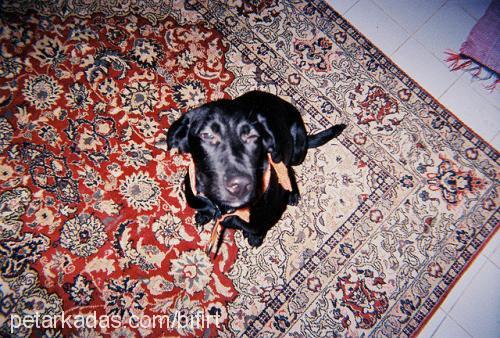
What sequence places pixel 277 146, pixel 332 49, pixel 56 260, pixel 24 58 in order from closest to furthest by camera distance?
pixel 277 146 → pixel 56 260 → pixel 24 58 → pixel 332 49

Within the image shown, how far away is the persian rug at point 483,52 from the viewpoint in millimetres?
2494

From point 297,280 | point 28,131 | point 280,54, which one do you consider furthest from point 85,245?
point 280,54

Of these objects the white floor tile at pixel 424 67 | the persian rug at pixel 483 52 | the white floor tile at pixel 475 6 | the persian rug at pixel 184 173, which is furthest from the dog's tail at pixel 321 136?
the white floor tile at pixel 475 6

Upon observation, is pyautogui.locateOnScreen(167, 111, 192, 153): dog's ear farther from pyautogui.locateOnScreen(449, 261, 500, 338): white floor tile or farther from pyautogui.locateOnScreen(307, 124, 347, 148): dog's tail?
pyautogui.locateOnScreen(449, 261, 500, 338): white floor tile

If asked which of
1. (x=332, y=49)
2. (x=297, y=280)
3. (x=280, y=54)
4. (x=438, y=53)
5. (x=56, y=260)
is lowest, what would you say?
(x=56, y=260)

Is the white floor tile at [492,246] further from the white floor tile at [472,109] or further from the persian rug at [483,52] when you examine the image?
the persian rug at [483,52]

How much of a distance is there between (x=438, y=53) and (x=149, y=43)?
2.39 meters

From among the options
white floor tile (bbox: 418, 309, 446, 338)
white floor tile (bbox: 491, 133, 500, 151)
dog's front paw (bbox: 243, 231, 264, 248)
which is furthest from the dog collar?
white floor tile (bbox: 491, 133, 500, 151)

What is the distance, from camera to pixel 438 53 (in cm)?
258

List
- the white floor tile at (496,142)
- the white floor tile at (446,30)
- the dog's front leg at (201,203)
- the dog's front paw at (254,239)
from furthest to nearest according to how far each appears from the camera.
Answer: the white floor tile at (446,30) < the white floor tile at (496,142) < the dog's front paw at (254,239) < the dog's front leg at (201,203)

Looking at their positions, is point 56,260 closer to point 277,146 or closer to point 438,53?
point 277,146

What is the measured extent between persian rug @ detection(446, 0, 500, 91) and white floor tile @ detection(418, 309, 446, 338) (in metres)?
1.87

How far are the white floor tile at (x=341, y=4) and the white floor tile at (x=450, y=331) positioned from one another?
2444mm

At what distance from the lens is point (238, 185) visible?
4.32 feet
